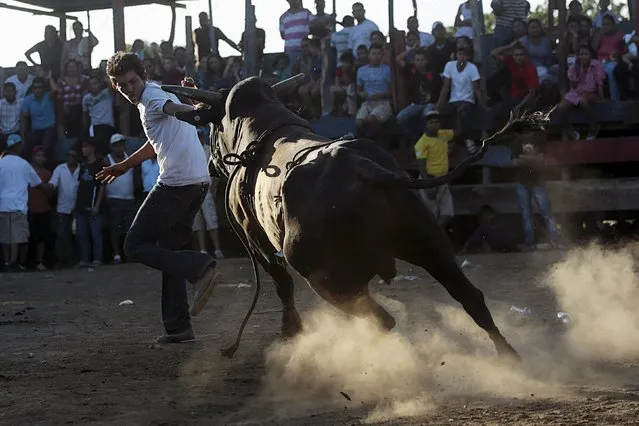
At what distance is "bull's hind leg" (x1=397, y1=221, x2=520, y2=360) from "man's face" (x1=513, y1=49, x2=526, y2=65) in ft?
28.7

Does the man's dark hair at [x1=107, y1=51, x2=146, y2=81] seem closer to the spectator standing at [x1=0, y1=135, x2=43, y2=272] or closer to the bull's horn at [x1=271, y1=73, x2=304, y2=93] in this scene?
the bull's horn at [x1=271, y1=73, x2=304, y2=93]

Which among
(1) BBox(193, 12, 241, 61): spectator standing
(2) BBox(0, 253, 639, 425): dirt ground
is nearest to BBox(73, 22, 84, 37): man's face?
(1) BBox(193, 12, 241, 61): spectator standing

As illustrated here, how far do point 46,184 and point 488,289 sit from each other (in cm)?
818

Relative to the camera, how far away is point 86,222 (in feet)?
52.5

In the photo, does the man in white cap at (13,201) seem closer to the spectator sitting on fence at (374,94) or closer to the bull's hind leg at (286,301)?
the spectator sitting on fence at (374,94)

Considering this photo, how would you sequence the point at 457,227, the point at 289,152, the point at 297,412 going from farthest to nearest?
the point at 457,227 < the point at 289,152 < the point at 297,412

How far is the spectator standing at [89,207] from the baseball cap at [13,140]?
0.95m

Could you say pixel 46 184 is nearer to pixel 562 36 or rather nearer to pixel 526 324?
pixel 562 36

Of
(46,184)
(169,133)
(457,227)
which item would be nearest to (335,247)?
(169,133)

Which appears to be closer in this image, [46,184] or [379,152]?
[379,152]

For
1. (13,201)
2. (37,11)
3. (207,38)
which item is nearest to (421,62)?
(207,38)

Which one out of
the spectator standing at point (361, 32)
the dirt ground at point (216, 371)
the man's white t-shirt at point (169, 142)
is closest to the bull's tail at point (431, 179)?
the dirt ground at point (216, 371)

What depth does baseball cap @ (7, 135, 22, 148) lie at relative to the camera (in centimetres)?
1589

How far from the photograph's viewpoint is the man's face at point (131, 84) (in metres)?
7.47
